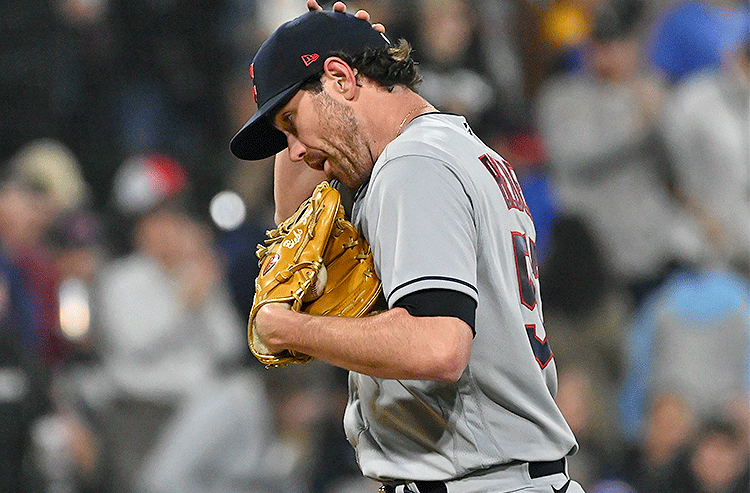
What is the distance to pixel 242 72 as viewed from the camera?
6.99 meters

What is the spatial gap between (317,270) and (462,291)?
336mm

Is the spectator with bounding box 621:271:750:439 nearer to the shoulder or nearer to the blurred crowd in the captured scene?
the blurred crowd

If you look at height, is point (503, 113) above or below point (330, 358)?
above

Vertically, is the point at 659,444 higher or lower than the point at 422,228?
lower

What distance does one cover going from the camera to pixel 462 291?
197 centimetres

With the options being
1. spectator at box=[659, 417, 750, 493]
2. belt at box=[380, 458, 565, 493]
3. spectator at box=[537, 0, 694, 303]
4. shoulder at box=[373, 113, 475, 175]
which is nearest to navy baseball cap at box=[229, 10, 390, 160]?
shoulder at box=[373, 113, 475, 175]

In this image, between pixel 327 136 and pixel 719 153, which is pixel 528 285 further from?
pixel 719 153

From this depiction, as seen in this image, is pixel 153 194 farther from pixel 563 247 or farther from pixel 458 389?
pixel 458 389

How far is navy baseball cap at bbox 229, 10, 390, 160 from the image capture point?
7.51 feet

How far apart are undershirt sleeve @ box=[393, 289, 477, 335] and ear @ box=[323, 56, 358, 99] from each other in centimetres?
55

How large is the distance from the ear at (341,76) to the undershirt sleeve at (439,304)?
0.55 m

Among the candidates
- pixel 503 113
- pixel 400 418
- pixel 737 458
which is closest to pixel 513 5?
pixel 503 113

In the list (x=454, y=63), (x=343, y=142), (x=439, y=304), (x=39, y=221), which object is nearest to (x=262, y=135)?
(x=343, y=142)

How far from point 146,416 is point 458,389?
3.87m
